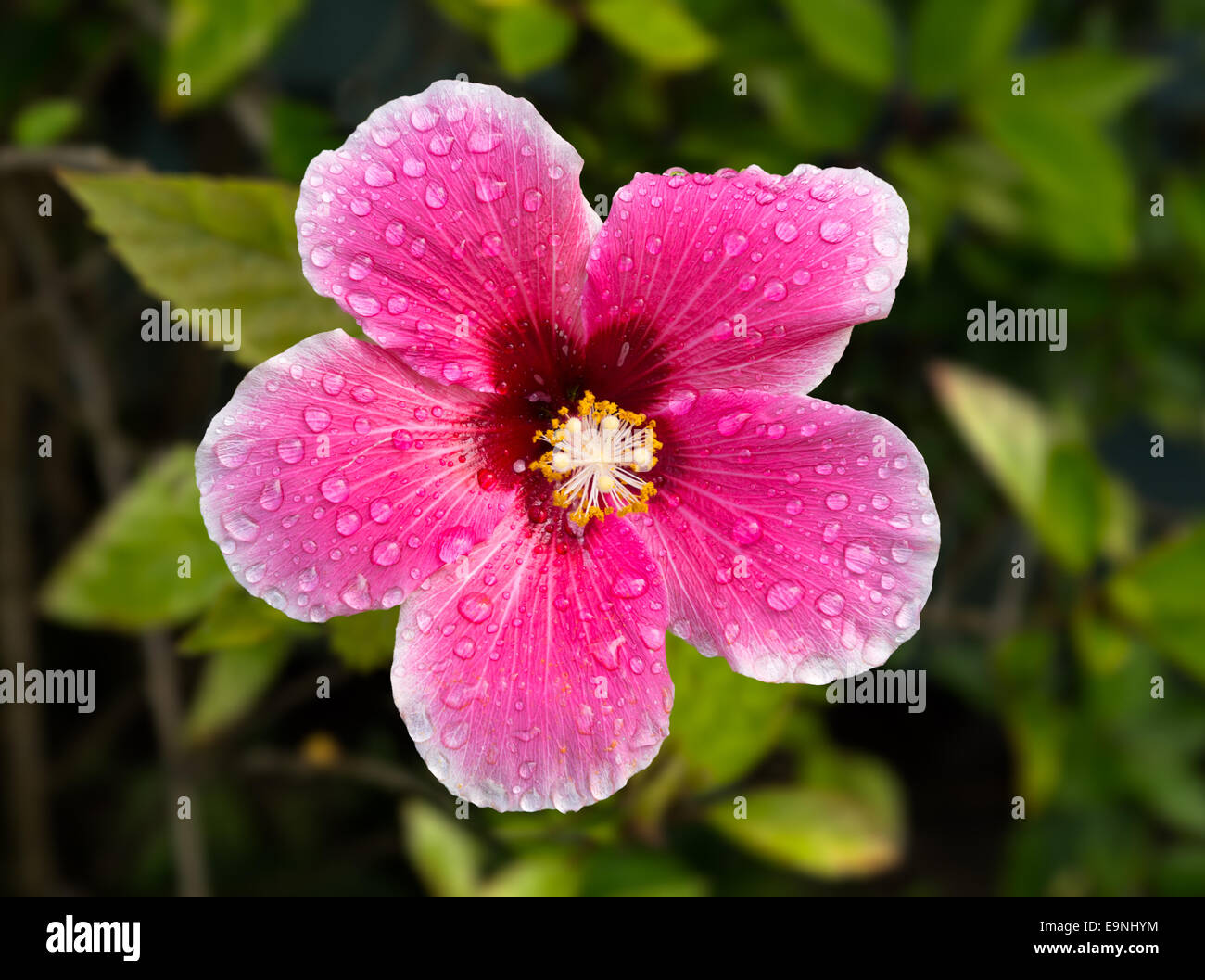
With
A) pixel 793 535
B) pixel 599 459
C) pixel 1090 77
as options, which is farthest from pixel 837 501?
pixel 1090 77

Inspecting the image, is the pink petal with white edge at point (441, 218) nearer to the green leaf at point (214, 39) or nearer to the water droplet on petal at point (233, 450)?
the water droplet on petal at point (233, 450)

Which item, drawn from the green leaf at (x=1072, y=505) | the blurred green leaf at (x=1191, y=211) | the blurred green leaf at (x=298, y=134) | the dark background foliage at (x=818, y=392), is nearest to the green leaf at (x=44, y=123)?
the dark background foliage at (x=818, y=392)

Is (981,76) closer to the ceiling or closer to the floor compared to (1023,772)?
closer to the ceiling

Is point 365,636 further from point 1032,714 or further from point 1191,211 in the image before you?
point 1191,211

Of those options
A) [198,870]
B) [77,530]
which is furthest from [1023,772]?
[77,530]
